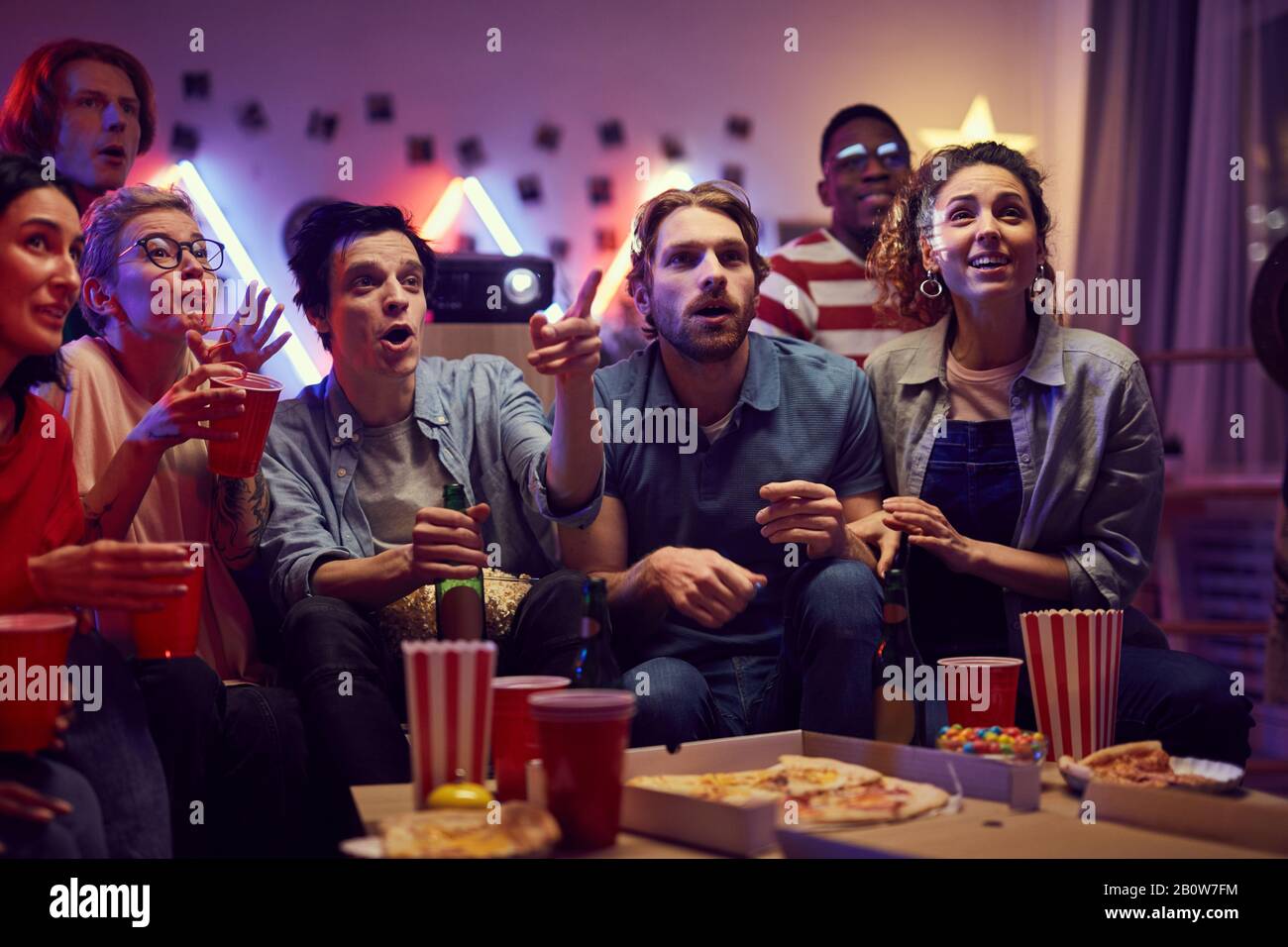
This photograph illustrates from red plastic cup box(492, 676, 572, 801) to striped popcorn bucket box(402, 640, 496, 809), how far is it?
0.11 meters

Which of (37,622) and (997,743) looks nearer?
(37,622)

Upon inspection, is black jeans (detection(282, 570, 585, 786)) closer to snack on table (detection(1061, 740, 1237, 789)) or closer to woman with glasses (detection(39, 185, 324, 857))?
Answer: woman with glasses (detection(39, 185, 324, 857))

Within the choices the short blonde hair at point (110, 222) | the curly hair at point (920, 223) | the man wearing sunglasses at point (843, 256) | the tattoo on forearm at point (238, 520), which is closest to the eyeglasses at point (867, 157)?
the man wearing sunglasses at point (843, 256)

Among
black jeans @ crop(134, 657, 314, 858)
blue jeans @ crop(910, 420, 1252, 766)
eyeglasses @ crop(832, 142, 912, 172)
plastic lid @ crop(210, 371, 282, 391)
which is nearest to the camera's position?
black jeans @ crop(134, 657, 314, 858)

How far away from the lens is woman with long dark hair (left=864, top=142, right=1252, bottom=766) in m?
2.07

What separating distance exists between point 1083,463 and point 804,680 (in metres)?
0.68

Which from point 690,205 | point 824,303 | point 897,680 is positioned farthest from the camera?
point 824,303

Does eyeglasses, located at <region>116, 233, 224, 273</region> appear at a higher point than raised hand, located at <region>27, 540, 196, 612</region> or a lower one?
higher

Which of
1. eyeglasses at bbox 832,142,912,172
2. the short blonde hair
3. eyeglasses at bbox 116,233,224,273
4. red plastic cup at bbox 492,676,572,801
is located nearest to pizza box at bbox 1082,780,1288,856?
red plastic cup at bbox 492,676,572,801

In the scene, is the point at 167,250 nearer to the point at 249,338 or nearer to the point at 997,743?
the point at 249,338

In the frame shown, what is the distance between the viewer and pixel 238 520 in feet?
6.97

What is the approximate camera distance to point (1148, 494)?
2236 mm

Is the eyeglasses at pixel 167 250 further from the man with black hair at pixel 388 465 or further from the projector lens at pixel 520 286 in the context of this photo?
the projector lens at pixel 520 286

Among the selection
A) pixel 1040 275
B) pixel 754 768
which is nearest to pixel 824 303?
pixel 1040 275
